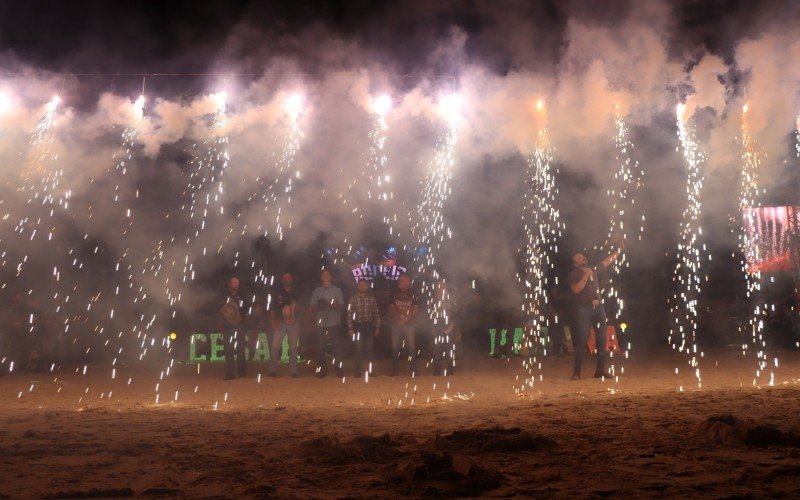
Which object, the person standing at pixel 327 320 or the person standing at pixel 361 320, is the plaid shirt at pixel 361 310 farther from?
the person standing at pixel 327 320

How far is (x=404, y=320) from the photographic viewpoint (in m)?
9.39

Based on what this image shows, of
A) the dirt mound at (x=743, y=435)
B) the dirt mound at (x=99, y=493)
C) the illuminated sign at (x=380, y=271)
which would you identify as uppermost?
the illuminated sign at (x=380, y=271)

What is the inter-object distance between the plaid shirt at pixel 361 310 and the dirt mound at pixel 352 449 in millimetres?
4777

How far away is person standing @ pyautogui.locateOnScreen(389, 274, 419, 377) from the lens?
9.39 m

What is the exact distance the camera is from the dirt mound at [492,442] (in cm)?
438

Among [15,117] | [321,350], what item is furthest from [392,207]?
[15,117]

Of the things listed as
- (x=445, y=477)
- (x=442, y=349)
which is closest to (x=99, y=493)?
(x=445, y=477)

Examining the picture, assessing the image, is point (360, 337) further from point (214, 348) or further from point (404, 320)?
point (214, 348)

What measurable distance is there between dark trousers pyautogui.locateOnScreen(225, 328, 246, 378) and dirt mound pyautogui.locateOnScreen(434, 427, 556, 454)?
5.53 meters

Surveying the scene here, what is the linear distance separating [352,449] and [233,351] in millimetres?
5559

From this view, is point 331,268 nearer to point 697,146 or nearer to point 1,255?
point 1,255

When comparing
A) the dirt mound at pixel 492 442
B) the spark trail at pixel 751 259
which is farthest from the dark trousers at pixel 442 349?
the spark trail at pixel 751 259

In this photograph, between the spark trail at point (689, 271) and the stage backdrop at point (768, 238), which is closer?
the spark trail at point (689, 271)

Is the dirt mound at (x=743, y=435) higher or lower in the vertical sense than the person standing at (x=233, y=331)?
lower
